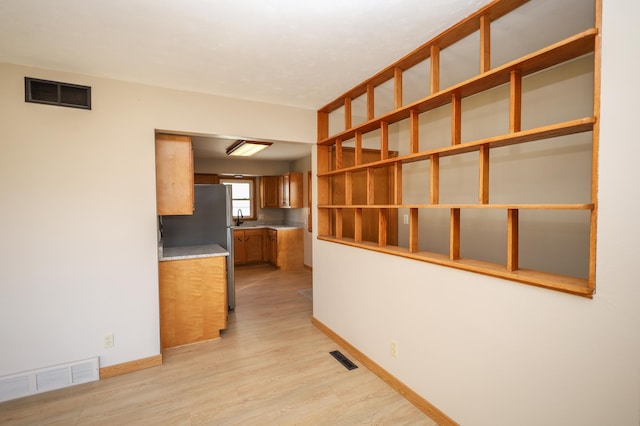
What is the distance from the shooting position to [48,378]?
245 cm

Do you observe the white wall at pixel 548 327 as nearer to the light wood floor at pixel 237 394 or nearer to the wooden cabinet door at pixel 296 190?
the light wood floor at pixel 237 394

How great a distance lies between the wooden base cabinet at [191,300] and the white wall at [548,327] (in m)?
1.91

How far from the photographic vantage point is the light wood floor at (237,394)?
2094 millimetres

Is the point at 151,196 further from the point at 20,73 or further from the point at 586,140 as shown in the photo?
the point at 586,140

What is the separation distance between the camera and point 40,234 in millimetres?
2443

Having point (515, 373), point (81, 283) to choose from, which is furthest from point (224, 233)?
point (515, 373)

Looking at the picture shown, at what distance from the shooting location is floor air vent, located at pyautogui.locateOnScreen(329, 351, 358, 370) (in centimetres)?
273

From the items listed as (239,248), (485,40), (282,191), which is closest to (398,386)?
(485,40)

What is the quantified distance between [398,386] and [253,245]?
17.4ft

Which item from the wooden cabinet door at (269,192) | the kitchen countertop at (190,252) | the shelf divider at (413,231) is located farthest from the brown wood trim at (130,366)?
the wooden cabinet door at (269,192)

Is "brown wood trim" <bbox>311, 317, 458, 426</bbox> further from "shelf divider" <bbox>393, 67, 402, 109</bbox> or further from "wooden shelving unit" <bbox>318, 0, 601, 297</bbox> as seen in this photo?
"shelf divider" <bbox>393, 67, 402, 109</bbox>

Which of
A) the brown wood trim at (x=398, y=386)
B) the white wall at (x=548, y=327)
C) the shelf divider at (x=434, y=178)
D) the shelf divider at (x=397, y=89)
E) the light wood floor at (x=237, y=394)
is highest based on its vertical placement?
the shelf divider at (x=397, y=89)

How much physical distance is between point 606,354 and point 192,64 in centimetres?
305

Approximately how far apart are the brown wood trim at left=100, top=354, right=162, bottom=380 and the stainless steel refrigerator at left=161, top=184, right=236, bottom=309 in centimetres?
142
